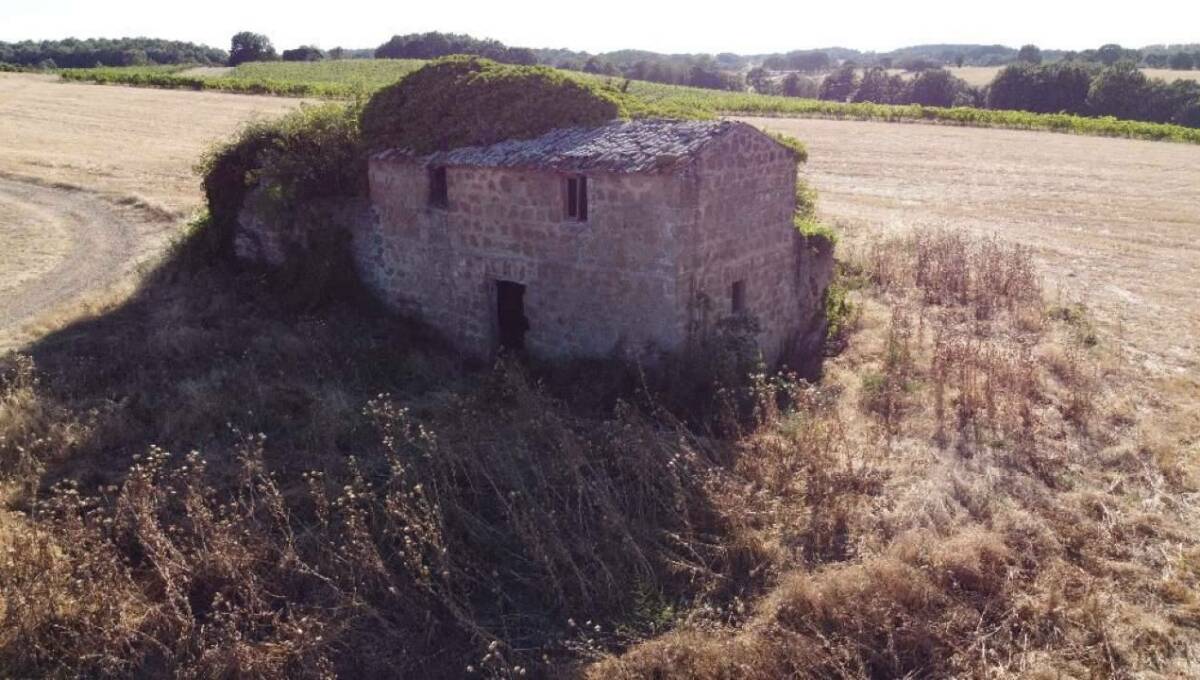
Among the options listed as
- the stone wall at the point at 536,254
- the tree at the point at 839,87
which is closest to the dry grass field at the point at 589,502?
the stone wall at the point at 536,254

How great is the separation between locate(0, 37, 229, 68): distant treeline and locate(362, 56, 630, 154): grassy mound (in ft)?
244

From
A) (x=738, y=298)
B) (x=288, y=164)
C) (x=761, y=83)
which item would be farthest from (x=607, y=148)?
(x=761, y=83)

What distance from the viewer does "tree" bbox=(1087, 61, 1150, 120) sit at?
2175 inches

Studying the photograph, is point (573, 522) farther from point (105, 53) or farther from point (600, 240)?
point (105, 53)

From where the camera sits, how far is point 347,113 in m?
15.6

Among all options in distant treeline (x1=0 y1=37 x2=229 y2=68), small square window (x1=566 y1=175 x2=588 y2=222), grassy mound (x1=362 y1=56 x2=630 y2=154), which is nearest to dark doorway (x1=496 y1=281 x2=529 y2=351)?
small square window (x1=566 y1=175 x2=588 y2=222)

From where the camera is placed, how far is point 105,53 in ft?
281

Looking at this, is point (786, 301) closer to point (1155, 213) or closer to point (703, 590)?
point (703, 590)

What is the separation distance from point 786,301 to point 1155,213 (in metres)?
18.8

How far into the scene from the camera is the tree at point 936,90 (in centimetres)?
6644

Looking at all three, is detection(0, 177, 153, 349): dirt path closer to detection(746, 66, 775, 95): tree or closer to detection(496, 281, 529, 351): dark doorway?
detection(496, 281, 529, 351): dark doorway

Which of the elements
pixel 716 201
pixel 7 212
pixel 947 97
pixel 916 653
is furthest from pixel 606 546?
pixel 947 97

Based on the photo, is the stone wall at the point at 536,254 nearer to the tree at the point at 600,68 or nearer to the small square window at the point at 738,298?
the small square window at the point at 738,298

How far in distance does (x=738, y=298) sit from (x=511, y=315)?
11.7 feet
